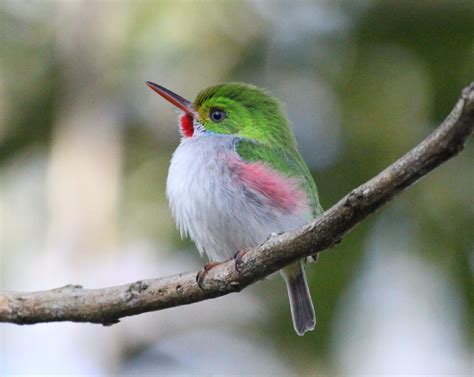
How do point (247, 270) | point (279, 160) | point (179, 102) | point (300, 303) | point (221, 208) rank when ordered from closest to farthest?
point (247, 270), point (221, 208), point (279, 160), point (300, 303), point (179, 102)

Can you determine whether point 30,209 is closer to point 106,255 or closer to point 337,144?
point 106,255

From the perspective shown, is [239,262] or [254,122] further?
[254,122]

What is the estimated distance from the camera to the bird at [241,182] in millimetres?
4152

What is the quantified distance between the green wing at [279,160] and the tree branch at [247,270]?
2.82 feet

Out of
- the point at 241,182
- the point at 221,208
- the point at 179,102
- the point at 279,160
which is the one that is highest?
the point at 179,102

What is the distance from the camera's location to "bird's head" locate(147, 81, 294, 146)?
463 centimetres

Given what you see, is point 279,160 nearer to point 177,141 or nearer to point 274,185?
point 274,185

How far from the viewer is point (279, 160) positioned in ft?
→ 14.2

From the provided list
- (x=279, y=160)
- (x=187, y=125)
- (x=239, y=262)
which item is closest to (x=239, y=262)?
(x=239, y=262)

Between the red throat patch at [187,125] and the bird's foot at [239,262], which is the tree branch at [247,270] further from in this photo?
the red throat patch at [187,125]

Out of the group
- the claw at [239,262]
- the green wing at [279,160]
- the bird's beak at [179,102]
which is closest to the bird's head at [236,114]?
the bird's beak at [179,102]

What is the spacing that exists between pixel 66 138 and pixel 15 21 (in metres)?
1.44

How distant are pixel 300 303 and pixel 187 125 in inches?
45.7

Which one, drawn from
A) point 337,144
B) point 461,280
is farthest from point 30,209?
point 461,280
